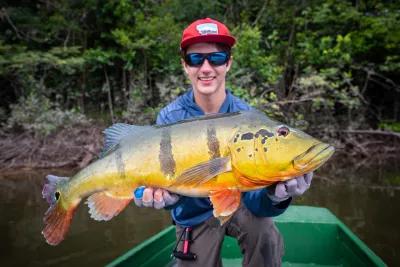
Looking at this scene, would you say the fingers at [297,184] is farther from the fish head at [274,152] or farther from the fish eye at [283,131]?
the fish eye at [283,131]

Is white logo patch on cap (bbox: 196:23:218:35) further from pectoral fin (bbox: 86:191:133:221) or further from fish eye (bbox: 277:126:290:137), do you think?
pectoral fin (bbox: 86:191:133:221)

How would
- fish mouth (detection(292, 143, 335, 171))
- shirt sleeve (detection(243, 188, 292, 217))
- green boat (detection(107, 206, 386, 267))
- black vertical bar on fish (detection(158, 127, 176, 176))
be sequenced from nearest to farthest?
1. fish mouth (detection(292, 143, 335, 171))
2. black vertical bar on fish (detection(158, 127, 176, 176))
3. shirt sleeve (detection(243, 188, 292, 217))
4. green boat (detection(107, 206, 386, 267))

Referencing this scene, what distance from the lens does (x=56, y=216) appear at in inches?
98.3

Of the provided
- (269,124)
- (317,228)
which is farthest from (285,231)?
(269,124)

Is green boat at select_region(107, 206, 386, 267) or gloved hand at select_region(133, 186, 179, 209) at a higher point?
gloved hand at select_region(133, 186, 179, 209)

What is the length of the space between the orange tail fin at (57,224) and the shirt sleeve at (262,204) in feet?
3.92

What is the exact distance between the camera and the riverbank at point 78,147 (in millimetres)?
9492

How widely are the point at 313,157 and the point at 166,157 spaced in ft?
2.55

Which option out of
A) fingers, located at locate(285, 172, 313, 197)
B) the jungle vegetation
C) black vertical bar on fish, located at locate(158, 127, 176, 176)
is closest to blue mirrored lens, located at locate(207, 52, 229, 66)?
black vertical bar on fish, located at locate(158, 127, 176, 176)

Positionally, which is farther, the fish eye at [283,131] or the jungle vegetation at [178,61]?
the jungle vegetation at [178,61]

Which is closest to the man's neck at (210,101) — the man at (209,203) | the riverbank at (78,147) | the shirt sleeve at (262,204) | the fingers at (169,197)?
the man at (209,203)

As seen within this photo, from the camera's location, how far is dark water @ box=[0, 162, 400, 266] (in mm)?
5414

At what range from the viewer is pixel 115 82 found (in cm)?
1292

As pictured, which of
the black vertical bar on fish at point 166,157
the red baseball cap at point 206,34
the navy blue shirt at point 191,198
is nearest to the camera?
the black vertical bar on fish at point 166,157
